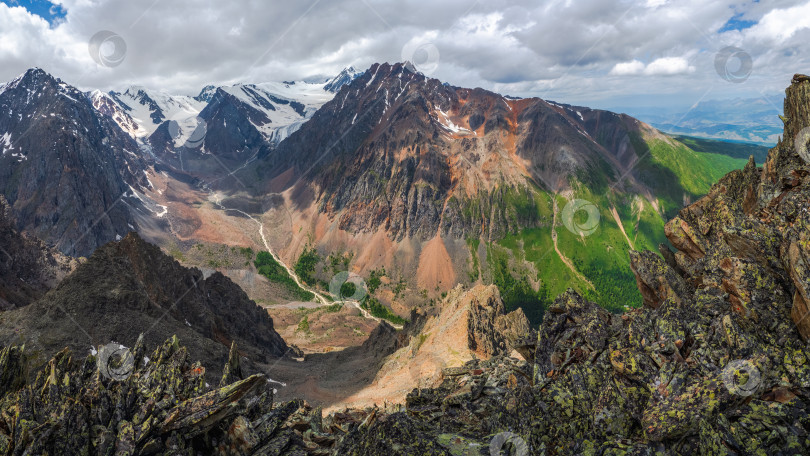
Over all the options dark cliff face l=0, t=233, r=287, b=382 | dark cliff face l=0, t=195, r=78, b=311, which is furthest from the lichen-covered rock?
dark cliff face l=0, t=195, r=78, b=311

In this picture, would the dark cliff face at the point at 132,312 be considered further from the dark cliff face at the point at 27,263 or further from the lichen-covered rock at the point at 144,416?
the lichen-covered rock at the point at 144,416

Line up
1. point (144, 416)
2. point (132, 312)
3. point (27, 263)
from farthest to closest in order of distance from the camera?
point (27, 263) → point (132, 312) → point (144, 416)

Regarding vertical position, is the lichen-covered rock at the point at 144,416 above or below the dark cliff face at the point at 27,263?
below

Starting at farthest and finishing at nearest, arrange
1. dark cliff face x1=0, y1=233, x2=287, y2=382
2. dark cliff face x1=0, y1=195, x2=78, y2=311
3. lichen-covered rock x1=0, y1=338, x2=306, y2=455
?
dark cliff face x1=0, y1=195, x2=78, y2=311 < dark cliff face x1=0, y1=233, x2=287, y2=382 < lichen-covered rock x1=0, y1=338, x2=306, y2=455

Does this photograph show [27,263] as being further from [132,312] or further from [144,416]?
[144,416]

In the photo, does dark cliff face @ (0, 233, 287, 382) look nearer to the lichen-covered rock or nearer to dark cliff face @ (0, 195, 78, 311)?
dark cliff face @ (0, 195, 78, 311)

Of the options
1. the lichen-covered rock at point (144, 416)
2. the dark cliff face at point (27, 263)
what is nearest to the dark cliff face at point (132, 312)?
the dark cliff face at point (27, 263)

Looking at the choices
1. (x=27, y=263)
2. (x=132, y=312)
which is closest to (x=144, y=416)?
(x=132, y=312)

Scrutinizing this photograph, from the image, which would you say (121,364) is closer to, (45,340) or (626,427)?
(626,427)
